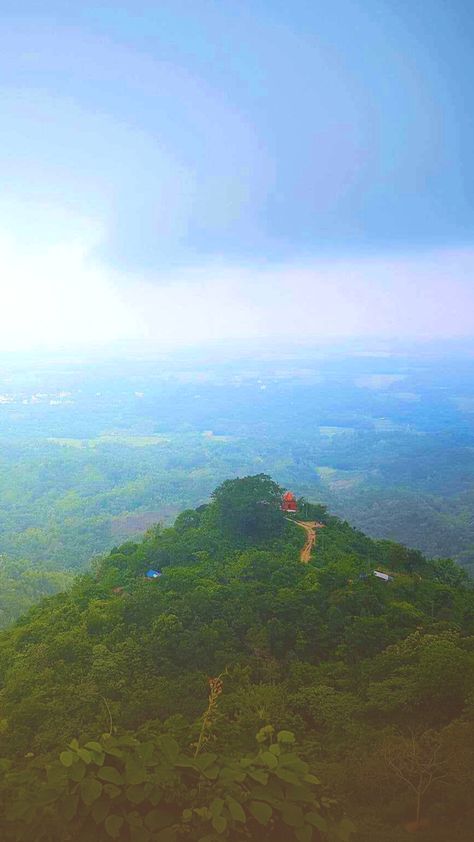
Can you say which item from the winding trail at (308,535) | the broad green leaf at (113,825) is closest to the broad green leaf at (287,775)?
the broad green leaf at (113,825)

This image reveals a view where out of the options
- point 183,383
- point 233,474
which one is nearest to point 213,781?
point 233,474

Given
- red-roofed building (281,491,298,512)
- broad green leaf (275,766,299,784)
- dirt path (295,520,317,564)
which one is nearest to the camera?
broad green leaf (275,766,299,784)

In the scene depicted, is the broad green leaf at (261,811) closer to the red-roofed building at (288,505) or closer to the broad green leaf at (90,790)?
the broad green leaf at (90,790)

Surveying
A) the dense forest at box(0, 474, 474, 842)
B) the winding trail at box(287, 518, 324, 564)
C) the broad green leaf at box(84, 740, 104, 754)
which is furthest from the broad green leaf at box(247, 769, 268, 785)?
the winding trail at box(287, 518, 324, 564)

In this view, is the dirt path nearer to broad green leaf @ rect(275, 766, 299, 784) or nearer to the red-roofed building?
the red-roofed building

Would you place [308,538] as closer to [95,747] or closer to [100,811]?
[95,747]

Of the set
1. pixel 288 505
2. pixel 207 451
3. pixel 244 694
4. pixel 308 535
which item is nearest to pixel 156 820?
pixel 244 694

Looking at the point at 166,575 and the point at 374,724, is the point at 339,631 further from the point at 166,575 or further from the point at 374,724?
the point at 166,575
